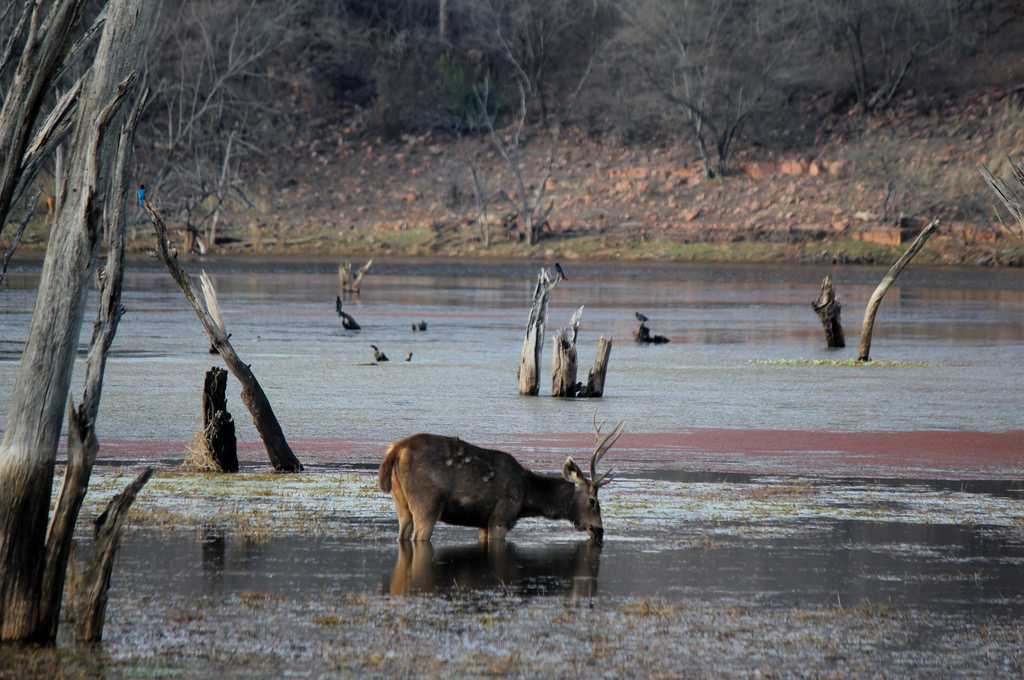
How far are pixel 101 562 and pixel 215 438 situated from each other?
21.4ft

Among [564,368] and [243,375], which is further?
[564,368]

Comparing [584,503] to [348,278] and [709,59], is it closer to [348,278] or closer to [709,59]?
[348,278]

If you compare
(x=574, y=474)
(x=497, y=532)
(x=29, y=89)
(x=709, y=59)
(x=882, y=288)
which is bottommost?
(x=497, y=532)

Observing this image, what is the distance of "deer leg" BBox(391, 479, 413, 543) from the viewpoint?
36.1ft

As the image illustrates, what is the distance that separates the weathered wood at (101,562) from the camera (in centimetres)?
832

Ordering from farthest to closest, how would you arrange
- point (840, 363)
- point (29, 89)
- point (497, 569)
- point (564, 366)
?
point (840, 363), point (564, 366), point (497, 569), point (29, 89)

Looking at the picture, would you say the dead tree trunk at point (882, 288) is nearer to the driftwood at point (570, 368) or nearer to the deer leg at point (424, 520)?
the driftwood at point (570, 368)

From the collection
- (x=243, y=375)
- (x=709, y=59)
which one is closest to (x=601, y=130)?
(x=709, y=59)

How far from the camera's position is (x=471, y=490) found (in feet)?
35.8

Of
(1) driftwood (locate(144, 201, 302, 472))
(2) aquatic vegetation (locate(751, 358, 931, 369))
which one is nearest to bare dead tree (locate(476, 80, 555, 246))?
(2) aquatic vegetation (locate(751, 358, 931, 369))

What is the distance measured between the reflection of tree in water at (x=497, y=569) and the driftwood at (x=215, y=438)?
398 cm

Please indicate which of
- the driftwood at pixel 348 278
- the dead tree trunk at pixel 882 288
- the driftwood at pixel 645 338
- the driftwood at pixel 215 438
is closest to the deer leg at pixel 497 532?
the driftwood at pixel 215 438

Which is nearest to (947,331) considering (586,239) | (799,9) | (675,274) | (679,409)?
(679,409)

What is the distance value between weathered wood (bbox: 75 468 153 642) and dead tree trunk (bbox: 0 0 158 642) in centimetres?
30
